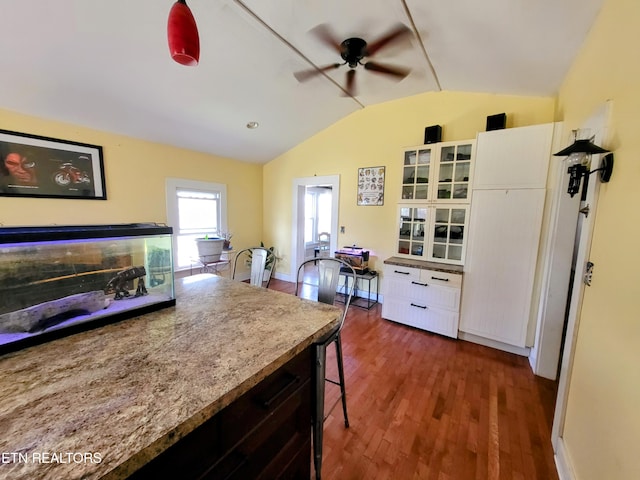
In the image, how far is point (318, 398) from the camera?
120cm

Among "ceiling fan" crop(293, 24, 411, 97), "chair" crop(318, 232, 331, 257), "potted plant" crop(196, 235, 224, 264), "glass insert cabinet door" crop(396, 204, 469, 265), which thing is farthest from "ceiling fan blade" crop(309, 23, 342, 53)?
"chair" crop(318, 232, 331, 257)

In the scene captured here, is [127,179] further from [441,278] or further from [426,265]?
[441,278]

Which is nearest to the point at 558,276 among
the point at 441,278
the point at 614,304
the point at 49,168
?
the point at 441,278

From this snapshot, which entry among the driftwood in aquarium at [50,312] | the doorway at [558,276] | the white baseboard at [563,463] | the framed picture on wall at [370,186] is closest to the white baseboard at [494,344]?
the doorway at [558,276]

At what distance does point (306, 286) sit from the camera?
4613 millimetres

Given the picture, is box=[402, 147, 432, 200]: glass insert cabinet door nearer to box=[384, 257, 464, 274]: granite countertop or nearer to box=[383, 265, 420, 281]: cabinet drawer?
box=[384, 257, 464, 274]: granite countertop

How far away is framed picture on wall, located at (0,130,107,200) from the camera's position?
2443 mm

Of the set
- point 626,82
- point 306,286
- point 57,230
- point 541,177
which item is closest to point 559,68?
point 541,177

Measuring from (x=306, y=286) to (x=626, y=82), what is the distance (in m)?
4.12

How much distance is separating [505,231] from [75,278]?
3136 mm

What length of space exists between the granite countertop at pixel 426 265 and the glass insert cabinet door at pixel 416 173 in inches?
30.7

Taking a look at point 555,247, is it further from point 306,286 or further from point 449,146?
point 306,286

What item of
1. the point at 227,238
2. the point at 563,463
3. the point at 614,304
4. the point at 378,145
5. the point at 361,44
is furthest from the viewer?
the point at 227,238

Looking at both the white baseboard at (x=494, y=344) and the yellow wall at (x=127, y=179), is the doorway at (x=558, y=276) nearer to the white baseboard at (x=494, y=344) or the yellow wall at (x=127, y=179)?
the white baseboard at (x=494, y=344)
